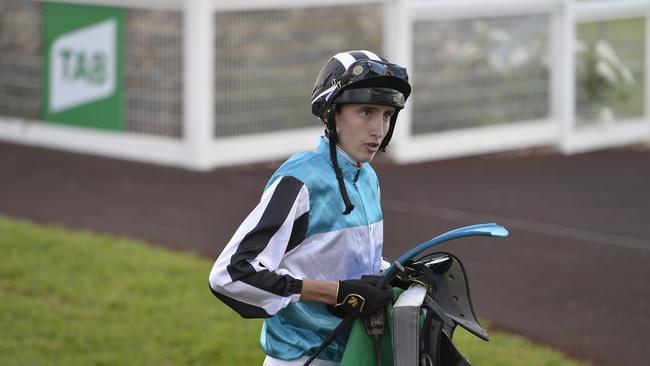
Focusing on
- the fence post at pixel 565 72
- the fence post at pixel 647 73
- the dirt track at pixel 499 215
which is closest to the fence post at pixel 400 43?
the dirt track at pixel 499 215

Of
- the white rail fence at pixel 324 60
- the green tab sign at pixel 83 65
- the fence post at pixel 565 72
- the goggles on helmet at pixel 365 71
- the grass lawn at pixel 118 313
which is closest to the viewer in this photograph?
the goggles on helmet at pixel 365 71

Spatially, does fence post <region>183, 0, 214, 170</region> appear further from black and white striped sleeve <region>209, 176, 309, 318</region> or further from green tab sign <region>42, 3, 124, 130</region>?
black and white striped sleeve <region>209, 176, 309, 318</region>

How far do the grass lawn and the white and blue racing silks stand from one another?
270 cm

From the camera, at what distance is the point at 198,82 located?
1081 cm

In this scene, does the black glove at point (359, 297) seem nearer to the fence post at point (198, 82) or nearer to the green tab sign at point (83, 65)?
the fence post at point (198, 82)

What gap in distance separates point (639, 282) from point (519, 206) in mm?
2409

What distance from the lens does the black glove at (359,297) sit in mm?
3442

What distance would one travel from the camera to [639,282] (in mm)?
7871

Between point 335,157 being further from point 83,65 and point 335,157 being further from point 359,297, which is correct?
point 83,65

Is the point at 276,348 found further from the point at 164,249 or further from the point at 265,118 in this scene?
the point at 265,118

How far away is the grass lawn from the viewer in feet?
21.0

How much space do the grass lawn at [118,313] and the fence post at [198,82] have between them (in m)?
2.39

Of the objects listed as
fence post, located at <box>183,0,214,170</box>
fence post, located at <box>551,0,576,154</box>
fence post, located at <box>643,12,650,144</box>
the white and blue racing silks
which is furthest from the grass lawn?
fence post, located at <box>643,12,650,144</box>

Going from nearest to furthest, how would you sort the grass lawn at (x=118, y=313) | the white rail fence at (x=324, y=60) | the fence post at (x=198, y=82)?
1. the grass lawn at (x=118, y=313)
2. the fence post at (x=198, y=82)
3. the white rail fence at (x=324, y=60)
